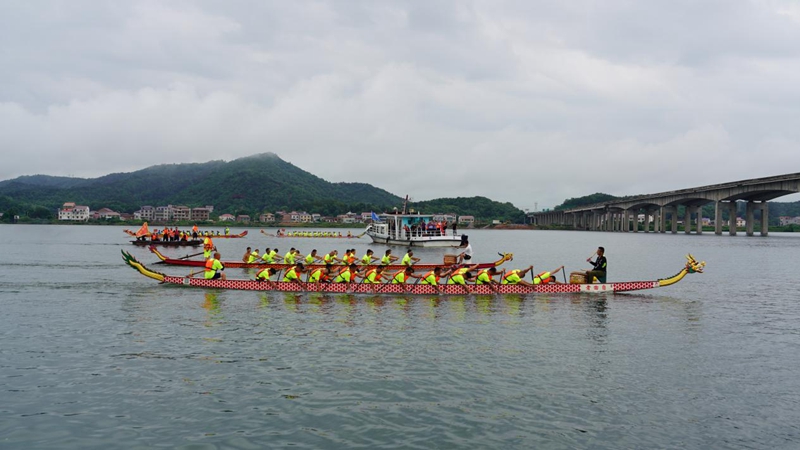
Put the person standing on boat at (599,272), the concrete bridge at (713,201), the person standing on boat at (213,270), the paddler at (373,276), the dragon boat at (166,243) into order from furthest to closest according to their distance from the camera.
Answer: the concrete bridge at (713,201) < the dragon boat at (166,243) < the person standing on boat at (213,270) < the person standing on boat at (599,272) < the paddler at (373,276)

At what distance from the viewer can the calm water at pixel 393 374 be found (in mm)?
9578

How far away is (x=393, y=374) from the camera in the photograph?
41.7ft

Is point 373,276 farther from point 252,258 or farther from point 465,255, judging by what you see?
point 465,255

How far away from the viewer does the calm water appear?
9578 millimetres

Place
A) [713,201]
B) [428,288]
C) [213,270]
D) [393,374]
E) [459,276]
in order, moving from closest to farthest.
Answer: [393,374], [428,288], [459,276], [213,270], [713,201]

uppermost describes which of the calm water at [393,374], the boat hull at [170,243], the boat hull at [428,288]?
the boat hull at [170,243]

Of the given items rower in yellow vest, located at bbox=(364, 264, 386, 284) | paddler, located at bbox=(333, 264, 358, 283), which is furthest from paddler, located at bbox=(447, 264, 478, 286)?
paddler, located at bbox=(333, 264, 358, 283)

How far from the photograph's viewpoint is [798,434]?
32.1 feet

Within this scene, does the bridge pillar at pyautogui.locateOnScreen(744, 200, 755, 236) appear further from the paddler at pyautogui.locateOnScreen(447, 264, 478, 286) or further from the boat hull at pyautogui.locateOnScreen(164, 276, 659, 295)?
the paddler at pyautogui.locateOnScreen(447, 264, 478, 286)

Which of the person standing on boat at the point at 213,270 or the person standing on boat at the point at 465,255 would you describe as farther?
the person standing on boat at the point at 465,255

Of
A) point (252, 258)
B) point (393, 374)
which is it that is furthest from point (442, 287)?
point (252, 258)

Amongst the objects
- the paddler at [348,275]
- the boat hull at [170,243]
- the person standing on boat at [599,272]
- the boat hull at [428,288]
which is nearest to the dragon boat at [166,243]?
the boat hull at [170,243]

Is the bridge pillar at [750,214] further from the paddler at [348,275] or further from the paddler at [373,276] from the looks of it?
the paddler at [348,275]

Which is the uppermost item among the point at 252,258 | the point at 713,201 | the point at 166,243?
the point at 713,201
